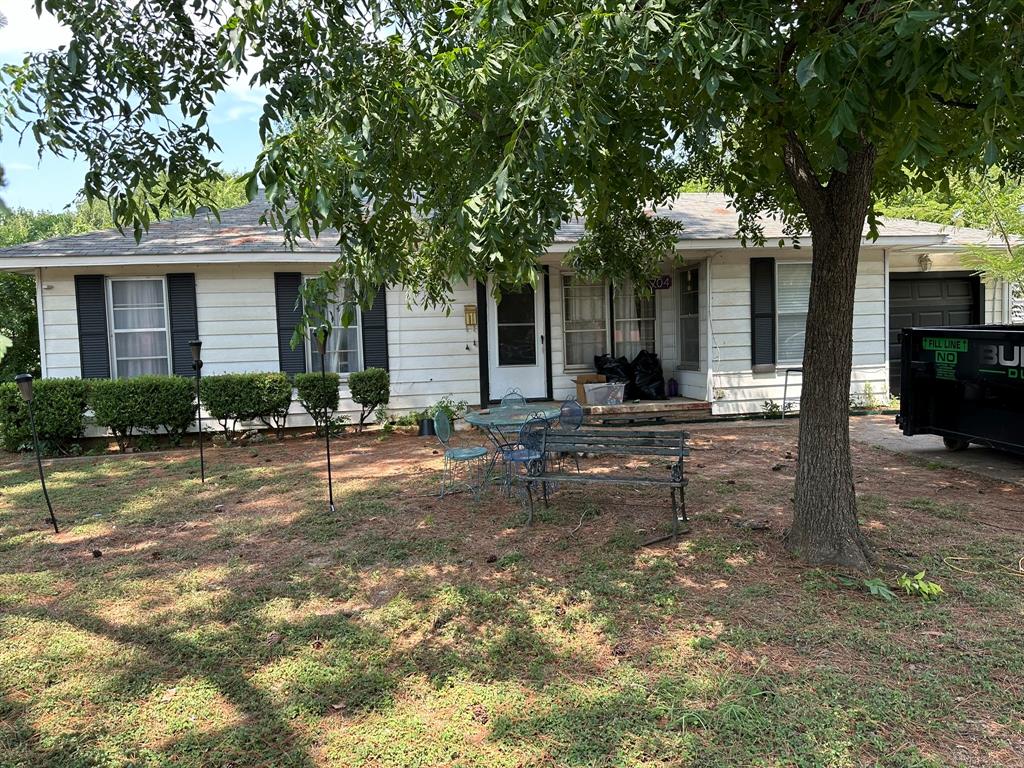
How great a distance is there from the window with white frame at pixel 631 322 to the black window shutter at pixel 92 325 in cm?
819

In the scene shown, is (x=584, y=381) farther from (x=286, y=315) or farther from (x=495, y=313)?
(x=286, y=315)

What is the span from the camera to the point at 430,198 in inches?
172

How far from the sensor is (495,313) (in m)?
11.5

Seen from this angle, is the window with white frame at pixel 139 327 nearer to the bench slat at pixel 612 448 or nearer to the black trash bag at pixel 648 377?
the bench slat at pixel 612 448

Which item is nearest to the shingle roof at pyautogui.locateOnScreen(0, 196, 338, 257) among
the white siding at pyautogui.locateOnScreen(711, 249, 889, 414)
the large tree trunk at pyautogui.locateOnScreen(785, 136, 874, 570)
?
the white siding at pyautogui.locateOnScreen(711, 249, 889, 414)

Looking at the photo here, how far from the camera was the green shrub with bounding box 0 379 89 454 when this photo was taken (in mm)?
9156

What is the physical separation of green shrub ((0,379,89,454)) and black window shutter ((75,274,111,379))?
731mm

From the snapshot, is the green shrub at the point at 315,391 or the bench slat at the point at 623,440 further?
the green shrub at the point at 315,391

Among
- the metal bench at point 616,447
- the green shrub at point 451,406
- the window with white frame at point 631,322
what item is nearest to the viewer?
the metal bench at point 616,447

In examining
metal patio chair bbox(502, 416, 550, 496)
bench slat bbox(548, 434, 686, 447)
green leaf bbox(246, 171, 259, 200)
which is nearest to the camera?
green leaf bbox(246, 171, 259, 200)

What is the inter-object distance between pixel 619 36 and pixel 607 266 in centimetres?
440

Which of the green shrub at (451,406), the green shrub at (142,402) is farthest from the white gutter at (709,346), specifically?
the green shrub at (142,402)

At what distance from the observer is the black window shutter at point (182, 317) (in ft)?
33.6

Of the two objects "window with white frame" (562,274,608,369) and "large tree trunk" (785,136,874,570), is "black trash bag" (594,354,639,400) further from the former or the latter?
"large tree trunk" (785,136,874,570)
